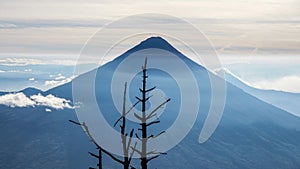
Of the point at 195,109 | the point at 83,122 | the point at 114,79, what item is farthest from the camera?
the point at 195,109

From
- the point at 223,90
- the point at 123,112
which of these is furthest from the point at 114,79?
the point at 223,90

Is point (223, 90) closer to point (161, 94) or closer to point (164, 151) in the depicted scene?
point (161, 94)

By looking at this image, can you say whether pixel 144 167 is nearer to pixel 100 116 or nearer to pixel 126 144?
pixel 126 144

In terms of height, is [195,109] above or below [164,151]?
above

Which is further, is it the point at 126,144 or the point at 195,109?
the point at 195,109

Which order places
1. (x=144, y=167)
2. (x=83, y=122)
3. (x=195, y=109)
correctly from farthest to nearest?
(x=195, y=109) < (x=144, y=167) < (x=83, y=122)

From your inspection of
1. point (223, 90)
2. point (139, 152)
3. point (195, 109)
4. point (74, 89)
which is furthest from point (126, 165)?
point (223, 90)

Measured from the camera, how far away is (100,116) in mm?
11305

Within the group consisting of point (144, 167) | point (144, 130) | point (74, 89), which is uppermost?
point (74, 89)

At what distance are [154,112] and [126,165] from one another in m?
1.15

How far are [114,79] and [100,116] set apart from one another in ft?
3.43

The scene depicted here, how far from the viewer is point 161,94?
12.4 m

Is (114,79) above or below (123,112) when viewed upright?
above

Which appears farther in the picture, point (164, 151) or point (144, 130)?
point (164, 151)
